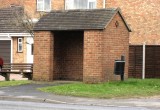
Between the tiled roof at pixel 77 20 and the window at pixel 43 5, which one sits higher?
the window at pixel 43 5

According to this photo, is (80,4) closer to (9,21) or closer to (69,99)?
(9,21)

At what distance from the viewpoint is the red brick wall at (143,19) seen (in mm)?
34094

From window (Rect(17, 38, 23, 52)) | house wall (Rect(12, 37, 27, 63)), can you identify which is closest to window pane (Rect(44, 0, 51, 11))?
house wall (Rect(12, 37, 27, 63))

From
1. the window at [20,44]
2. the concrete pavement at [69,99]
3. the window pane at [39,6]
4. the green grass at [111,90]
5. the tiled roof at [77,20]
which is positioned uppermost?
the window pane at [39,6]

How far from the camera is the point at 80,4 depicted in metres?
36.8

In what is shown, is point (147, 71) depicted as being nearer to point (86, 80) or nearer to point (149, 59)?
point (149, 59)

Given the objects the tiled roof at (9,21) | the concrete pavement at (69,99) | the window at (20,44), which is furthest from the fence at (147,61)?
the concrete pavement at (69,99)

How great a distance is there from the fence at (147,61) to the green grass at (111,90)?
6.86 m

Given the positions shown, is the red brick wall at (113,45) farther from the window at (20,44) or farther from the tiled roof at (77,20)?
the window at (20,44)

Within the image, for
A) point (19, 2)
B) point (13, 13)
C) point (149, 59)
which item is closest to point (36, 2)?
point (13, 13)

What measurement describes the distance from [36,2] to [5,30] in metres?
3.27

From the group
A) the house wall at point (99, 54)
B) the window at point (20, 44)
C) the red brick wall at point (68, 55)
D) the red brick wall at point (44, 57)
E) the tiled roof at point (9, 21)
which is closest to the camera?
the house wall at point (99, 54)

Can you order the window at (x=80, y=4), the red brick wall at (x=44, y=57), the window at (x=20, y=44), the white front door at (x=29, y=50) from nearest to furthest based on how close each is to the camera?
the red brick wall at (x=44, y=57)
the window at (x=80, y=4)
the white front door at (x=29, y=50)
the window at (x=20, y=44)

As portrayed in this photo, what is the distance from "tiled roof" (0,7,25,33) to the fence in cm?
1009
